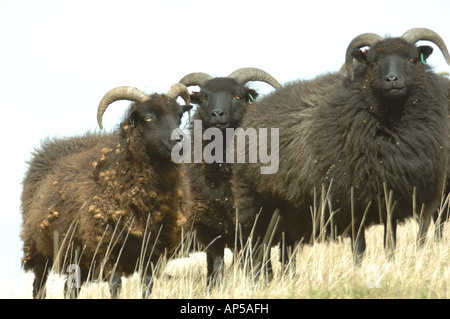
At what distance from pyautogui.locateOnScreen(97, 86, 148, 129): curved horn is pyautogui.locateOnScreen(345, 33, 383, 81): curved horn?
8.33ft

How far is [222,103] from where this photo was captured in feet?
34.4

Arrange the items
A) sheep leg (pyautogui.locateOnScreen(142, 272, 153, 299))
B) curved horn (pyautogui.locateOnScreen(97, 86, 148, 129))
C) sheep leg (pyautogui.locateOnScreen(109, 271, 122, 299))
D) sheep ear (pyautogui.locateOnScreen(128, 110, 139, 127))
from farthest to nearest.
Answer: curved horn (pyautogui.locateOnScreen(97, 86, 148, 129))
sheep ear (pyautogui.locateOnScreen(128, 110, 139, 127))
sheep leg (pyautogui.locateOnScreen(109, 271, 122, 299))
sheep leg (pyautogui.locateOnScreen(142, 272, 153, 299))

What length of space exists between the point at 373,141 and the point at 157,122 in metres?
2.59

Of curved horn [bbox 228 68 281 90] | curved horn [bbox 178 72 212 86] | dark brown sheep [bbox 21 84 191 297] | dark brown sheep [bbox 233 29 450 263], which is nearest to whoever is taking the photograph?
dark brown sheep [bbox 21 84 191 297]

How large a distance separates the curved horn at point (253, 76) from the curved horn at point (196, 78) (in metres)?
0.48

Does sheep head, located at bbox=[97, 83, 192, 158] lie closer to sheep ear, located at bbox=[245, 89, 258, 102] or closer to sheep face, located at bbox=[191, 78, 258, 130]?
sheep face, located at bbox=[191, 78, 258, 130]

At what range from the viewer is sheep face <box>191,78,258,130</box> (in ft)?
33.9

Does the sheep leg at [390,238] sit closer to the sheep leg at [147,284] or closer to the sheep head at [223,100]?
the sheep leg at [147,284]

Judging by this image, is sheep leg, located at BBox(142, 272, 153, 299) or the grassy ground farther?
sheep leg, located at BBox(142, 272, 153, 299)

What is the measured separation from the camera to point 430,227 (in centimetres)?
1042

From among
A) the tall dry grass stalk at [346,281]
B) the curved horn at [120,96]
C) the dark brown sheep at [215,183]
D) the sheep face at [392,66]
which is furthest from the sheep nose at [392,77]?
the curved horn at [120,96]

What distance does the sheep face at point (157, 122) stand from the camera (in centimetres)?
830

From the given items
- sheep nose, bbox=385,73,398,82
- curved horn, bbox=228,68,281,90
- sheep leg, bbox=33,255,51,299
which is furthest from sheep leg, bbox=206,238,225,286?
sheep nose, bbox=385,73,398,82
